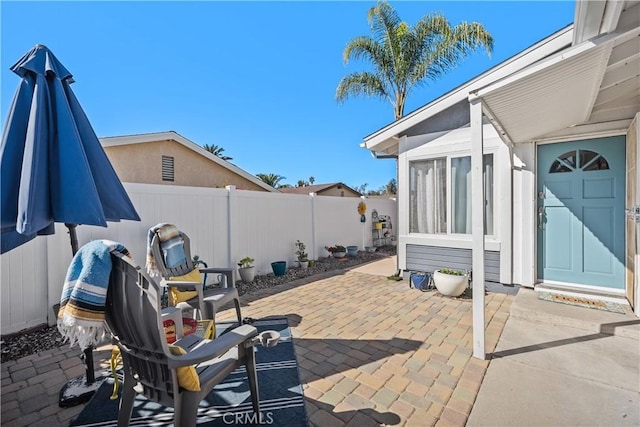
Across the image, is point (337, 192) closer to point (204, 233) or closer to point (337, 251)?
point (337, 251)

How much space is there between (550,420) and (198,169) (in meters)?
11.8

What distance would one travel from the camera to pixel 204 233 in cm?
562

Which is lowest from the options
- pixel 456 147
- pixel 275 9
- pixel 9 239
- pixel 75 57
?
pixel 9 239

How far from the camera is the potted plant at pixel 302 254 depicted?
Result: 747 centimetres

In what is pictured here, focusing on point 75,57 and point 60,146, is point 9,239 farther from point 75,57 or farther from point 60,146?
point 75,57

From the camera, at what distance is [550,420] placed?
6.55ft

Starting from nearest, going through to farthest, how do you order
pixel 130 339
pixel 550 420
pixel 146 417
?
pixel 130 339, pixel 550 420, pixel 146 417

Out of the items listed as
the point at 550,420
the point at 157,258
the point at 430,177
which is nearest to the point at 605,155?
the point at 430,177

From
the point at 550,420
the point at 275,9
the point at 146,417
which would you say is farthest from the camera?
the point at 275,9

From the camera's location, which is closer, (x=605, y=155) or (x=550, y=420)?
(x=550, y=420)

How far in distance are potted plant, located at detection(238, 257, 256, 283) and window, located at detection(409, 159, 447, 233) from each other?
3.42 metres

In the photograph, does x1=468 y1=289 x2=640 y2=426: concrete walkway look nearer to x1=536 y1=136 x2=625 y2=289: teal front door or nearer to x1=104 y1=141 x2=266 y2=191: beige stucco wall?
x1=536 y1=136 x2=625 y2=289: teal front door

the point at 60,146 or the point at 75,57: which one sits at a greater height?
the point at 75,57

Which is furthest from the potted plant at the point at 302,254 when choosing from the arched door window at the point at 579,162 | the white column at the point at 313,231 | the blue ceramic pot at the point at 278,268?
the arched door window at the point at 579,162
